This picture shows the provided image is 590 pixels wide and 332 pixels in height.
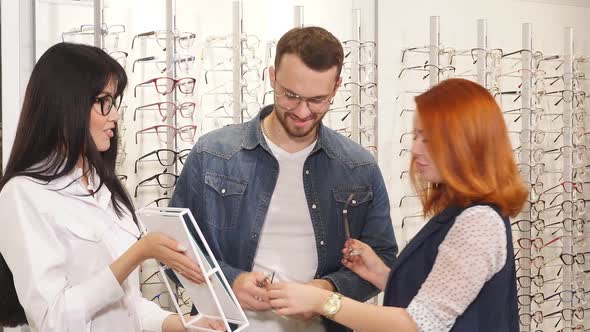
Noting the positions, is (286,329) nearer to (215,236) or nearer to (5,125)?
(215,236)

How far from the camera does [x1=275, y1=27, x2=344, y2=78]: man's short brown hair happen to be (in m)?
2.37

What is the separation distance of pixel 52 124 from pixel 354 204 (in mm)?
1046

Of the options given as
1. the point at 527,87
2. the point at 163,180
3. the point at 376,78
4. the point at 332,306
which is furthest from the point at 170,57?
the point at 527,87

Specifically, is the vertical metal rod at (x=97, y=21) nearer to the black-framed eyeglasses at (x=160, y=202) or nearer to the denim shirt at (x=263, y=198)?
the black-framed eyeglasses at (x=160, y=202)

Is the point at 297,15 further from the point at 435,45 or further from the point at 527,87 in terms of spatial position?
the point at 527,87

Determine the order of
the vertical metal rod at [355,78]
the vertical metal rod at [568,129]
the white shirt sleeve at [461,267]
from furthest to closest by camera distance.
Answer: the vertical metal rod at [568,129] → the vertical metal rod at [355,78] → the white shirt sleeve at [461,267]

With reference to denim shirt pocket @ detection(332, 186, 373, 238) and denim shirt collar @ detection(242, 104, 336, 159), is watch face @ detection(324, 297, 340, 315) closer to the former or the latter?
denim shirt pocket @ detection(332, 186, 373, 238)

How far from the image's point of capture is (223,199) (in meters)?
2.55

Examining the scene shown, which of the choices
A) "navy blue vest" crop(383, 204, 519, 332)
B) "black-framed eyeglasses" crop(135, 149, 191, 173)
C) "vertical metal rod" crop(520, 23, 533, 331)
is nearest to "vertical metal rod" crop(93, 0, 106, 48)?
"black-framed eyeglasses" crop(135, 149, 191, 173)

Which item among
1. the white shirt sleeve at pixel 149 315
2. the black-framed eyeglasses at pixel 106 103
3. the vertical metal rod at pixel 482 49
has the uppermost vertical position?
the vertical metal rod at pixel 482 49

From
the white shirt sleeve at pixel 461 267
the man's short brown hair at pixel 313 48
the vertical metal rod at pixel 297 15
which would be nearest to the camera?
the white shirt sleeve at pixel 461 267

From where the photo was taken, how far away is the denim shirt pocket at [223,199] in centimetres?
254

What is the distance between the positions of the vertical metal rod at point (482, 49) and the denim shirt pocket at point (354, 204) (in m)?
2.50

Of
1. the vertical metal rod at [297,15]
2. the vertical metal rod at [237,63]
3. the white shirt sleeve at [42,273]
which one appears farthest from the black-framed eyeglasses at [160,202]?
the white shirt sleeve at [42,273]
